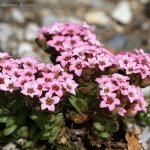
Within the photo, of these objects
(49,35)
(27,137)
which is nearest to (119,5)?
(49,35)

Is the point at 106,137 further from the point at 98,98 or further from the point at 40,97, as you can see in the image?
the point at 40,97

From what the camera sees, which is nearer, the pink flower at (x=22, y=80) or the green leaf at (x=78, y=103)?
the pink flower at (x=22, y=80)

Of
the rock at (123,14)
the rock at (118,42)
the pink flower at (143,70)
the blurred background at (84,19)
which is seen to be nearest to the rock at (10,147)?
the pink flower at (143,70)

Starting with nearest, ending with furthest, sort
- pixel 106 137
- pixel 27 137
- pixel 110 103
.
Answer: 1. pixel 110 103
2. pixel 106 137
3. pixel 27 137

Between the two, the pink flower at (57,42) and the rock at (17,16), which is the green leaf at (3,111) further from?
the rock at (17,16)

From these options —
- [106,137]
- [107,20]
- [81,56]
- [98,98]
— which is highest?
[107,20]

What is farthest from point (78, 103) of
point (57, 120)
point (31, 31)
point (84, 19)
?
point (84, 19)
